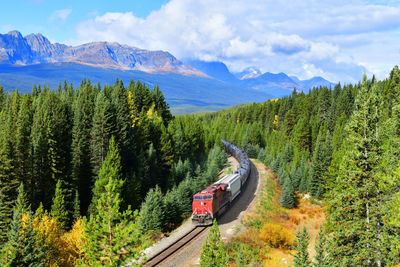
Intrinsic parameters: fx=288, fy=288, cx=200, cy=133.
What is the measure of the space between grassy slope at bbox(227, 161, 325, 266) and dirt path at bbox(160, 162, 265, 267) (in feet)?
3.60

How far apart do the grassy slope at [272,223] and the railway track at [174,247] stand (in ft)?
13.6

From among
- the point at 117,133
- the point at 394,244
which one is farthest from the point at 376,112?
Answer: the point at 117,133

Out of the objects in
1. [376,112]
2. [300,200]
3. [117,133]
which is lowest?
[300,200]

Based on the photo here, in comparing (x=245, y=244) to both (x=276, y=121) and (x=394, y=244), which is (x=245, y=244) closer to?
(x=394, y=244)

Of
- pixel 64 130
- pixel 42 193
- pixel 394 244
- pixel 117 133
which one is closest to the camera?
pixel 394 244

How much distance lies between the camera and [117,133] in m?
57.0

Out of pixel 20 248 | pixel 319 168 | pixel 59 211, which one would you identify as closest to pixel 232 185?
pixel 59 211

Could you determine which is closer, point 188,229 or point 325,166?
point 188,229

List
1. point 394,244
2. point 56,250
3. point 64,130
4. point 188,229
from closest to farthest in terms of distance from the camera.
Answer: point 394,244 → point 56,250 → point 188,229 → point 64,130

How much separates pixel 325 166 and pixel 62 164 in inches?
1973

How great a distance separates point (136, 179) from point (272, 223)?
24215 millimetres

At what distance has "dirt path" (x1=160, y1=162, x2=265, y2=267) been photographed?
26.5 meters

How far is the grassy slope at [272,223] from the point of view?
30.1 m

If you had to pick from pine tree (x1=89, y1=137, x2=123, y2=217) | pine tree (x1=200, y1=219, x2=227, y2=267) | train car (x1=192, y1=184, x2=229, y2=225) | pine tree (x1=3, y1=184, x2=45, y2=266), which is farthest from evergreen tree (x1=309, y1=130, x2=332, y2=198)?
pine tree (x1=3, y1=184, x2=45, y2=266)
